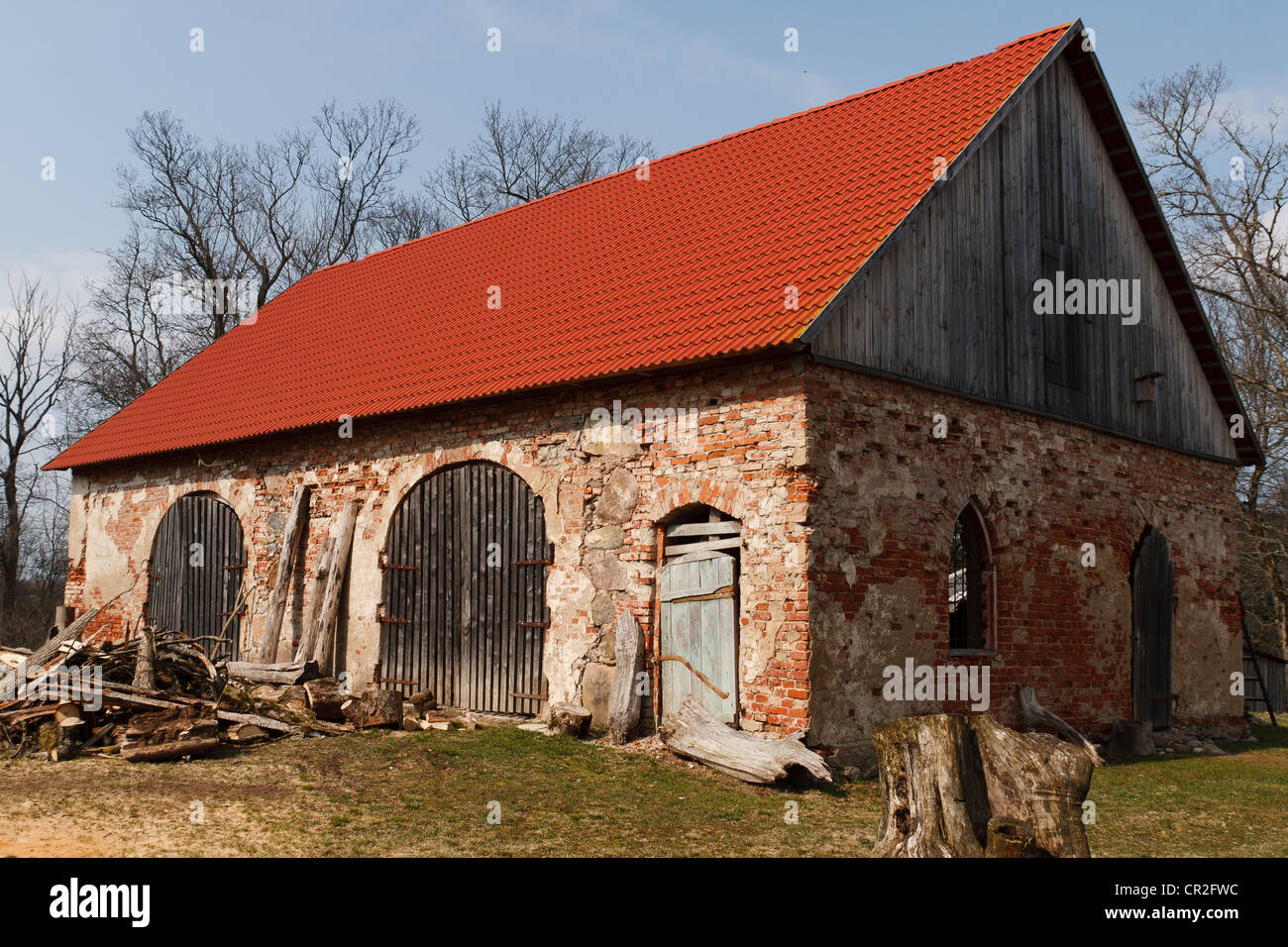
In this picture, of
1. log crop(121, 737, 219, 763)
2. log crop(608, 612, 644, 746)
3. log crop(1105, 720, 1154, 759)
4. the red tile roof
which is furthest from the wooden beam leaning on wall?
log crop(1105, 720, 1154, 759)

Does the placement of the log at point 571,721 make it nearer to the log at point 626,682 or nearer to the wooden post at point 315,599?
the log at point 626,682

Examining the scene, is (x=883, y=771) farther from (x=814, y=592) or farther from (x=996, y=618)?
(x=996, y=618)

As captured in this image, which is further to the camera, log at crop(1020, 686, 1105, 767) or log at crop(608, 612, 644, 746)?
log at crop(1020, 686, 1105, 767)

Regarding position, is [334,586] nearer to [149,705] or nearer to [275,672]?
[275,672]

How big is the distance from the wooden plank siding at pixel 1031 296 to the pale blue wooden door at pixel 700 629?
2345mm

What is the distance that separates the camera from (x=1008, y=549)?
12328 millimetres

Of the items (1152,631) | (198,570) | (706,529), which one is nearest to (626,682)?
(706,529)

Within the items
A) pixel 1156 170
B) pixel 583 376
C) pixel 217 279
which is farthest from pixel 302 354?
pixel 1156 170

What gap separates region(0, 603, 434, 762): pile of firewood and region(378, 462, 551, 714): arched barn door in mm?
1098

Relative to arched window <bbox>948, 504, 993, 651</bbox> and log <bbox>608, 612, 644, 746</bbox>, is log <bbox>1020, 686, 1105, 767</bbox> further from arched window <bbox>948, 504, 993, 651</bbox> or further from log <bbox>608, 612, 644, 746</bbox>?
log <bbox>608, 612, 644, 746</bbox>

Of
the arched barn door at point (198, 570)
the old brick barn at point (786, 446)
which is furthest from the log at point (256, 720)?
the arched barn door at point (198, 570)

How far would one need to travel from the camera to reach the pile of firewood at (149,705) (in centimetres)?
1012

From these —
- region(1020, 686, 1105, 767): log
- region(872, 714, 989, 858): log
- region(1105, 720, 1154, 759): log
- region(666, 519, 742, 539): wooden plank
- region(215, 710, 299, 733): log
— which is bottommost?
region(1105, 720, 1154, 759): log

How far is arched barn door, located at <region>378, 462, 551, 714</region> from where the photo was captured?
41.0ft
